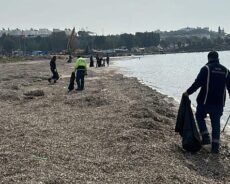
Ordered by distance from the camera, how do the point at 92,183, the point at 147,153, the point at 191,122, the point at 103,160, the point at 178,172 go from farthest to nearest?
the point at 191,122 < the point at 147,153 < the point at 103,160 < the point at 178,172 < the point at 92,183

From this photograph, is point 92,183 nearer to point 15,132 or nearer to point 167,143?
point 167,143

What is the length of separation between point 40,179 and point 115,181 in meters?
1.17

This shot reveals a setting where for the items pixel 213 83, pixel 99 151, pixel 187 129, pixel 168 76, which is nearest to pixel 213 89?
pixel 213 83

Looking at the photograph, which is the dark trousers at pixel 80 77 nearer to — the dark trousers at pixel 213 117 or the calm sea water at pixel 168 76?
the calm sea water at pixel 168 76

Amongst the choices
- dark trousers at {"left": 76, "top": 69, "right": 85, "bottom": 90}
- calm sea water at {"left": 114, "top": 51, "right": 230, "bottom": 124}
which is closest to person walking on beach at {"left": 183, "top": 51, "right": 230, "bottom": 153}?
calm sea water at {"left": 114, "top": 51, "right": 230, "bottom": 124}

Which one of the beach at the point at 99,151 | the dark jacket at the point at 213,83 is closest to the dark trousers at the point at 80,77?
the beach at the point at 99,151

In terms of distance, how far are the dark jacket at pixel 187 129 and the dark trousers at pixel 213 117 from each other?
0.69 ft

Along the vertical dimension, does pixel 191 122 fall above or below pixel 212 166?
above

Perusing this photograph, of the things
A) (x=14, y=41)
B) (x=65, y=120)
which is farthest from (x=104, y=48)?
(x=65, y=120)

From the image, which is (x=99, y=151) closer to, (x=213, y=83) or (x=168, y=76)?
(x=213, y=83)

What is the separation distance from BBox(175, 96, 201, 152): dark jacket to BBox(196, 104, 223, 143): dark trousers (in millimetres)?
211

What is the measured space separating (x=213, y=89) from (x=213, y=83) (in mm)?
126

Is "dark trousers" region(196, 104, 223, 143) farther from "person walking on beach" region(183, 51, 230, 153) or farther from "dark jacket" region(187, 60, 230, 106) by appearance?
"dark jacket" region(187, 60, 230, 106)

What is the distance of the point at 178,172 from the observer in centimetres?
770
